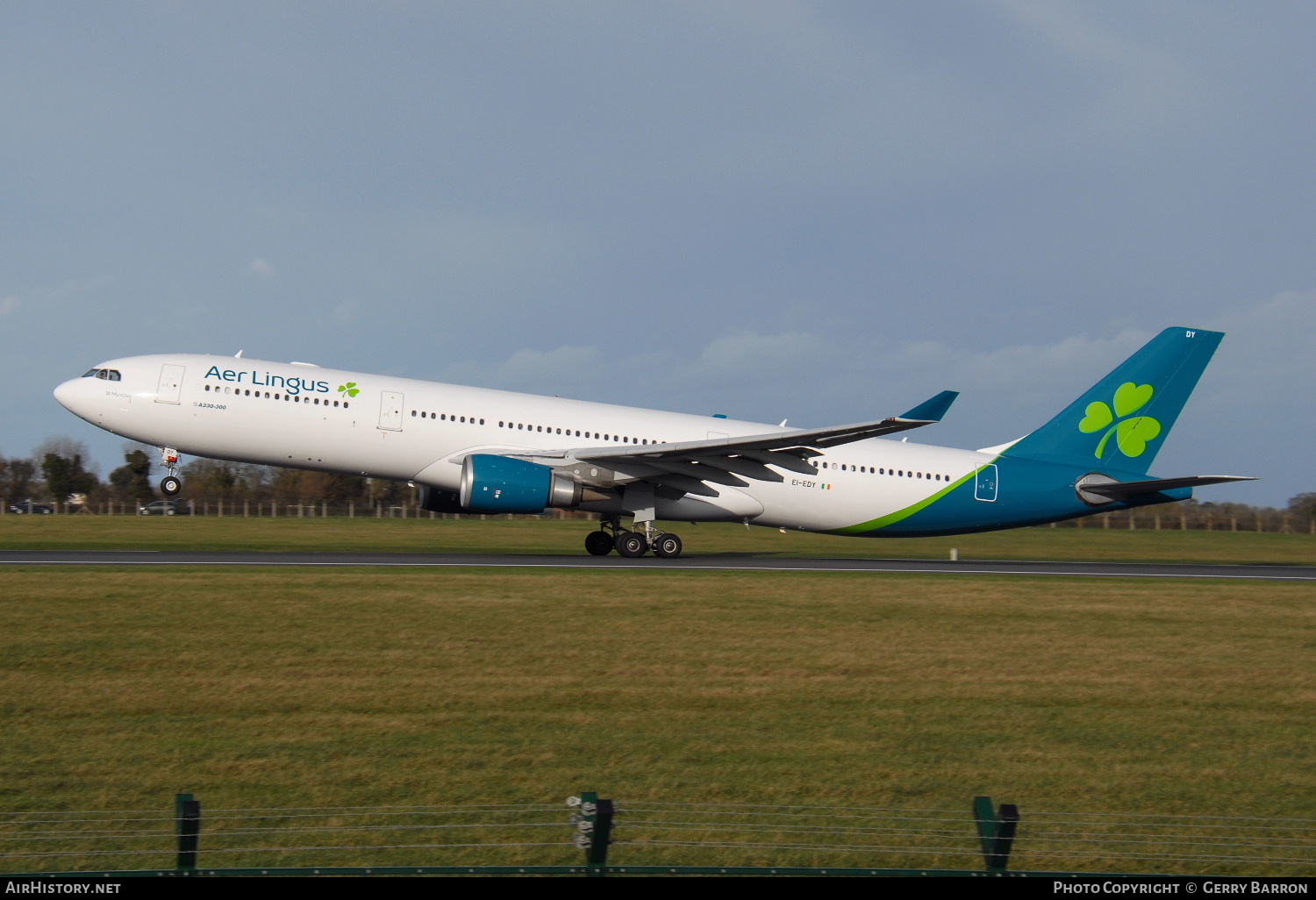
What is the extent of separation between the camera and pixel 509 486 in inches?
998

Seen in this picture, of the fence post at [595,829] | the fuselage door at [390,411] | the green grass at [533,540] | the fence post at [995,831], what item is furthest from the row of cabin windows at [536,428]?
the fence post at [995,831]

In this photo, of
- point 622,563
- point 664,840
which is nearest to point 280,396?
point 622,563

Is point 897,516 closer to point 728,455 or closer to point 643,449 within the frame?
point 728,455

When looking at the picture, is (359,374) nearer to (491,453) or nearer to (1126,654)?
(491,453)

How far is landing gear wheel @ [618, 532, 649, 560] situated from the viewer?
90.4 feet

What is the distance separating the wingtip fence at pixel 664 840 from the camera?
23.9 ft

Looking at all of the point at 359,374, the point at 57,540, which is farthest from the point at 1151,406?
the point at 57,540

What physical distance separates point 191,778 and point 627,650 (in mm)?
6262

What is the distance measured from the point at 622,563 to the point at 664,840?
58.6 ft

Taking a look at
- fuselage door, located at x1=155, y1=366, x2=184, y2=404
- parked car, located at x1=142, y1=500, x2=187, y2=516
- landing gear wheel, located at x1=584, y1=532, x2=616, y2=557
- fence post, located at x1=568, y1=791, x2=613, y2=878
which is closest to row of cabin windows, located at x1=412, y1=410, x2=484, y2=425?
landing gear wheel, located at x1=584, y1=532, x2=616, y2=557

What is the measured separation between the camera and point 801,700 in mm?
12148

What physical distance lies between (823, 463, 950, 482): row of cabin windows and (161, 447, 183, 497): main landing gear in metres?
16.0

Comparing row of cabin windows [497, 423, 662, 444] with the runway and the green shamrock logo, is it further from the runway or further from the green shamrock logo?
the green shamrock logo

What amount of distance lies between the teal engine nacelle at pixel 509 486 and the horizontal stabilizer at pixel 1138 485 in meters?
14.5
